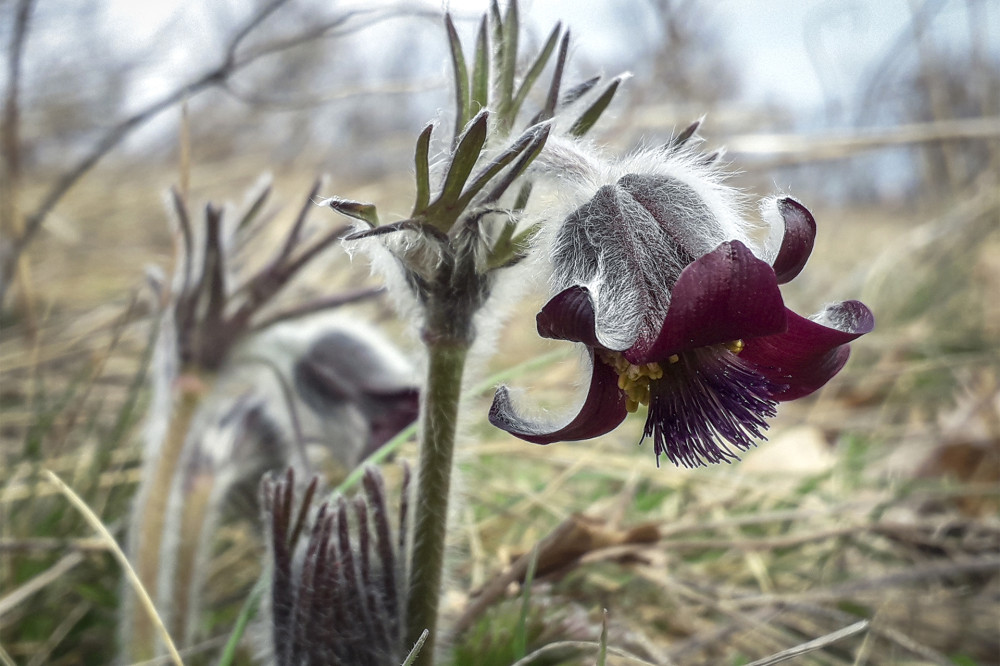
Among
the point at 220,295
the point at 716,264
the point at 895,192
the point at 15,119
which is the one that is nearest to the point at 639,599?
the point at 220,295

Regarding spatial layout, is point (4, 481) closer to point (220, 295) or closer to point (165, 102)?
point (220, 295)

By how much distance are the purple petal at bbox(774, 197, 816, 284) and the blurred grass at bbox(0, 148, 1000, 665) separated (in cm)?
22

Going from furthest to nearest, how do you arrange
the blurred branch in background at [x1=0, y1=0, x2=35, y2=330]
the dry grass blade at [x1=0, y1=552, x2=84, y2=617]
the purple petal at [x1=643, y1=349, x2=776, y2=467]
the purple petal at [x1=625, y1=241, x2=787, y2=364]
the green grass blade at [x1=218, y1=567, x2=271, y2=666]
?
the blurred branch in background at [x1=0, y1=0, x2=35, y2=330] → the dry grass blade at [x1=0, y1=552, x2=84, y2=617] → the green grass blade at [x1=218, y1=567, x2=271, y2=666] → the purple petal at [x1=643, y1=349, x2=776, y2=467] → the purple petal at [x1=625, y1=241, x2=787, y2=364]

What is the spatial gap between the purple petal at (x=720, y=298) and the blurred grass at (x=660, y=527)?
0.71 ft

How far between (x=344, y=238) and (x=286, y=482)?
0.34m

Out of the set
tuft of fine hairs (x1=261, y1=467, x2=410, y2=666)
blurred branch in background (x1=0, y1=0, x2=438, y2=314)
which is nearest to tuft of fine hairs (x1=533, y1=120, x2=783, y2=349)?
tuft of fine hairs (x1=261, y1=467, x2=410, y2=666)

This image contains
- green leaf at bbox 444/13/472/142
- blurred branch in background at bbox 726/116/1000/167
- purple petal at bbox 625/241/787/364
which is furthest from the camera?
blurred branch in background at bbox 726/116/1000/167

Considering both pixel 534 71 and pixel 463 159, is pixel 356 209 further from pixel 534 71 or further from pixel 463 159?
pixel 534 71

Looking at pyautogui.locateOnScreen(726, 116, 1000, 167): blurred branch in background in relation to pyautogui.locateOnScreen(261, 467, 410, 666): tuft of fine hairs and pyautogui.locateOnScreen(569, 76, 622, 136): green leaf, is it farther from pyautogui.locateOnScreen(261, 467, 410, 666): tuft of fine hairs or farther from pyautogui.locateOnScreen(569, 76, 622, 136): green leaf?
pyautogui.locateOnScreen(261, 467, 410, 666): tuft of fine hairs

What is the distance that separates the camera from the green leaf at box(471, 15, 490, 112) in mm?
824

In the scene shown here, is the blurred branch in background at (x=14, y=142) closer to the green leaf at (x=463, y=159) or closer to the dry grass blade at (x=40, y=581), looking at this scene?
the dry grass blade at (x=40, y=581)

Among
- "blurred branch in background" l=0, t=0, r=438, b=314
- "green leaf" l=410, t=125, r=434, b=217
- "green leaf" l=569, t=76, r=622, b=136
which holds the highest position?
"blurred branch in background" l=0, t=0, r=438, b=314

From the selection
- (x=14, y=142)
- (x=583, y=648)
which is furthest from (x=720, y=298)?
(x=14, y=142)

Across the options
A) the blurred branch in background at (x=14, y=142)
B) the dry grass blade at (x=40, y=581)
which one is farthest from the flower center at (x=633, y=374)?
the blurred branch in background at (x=14, y=142)
